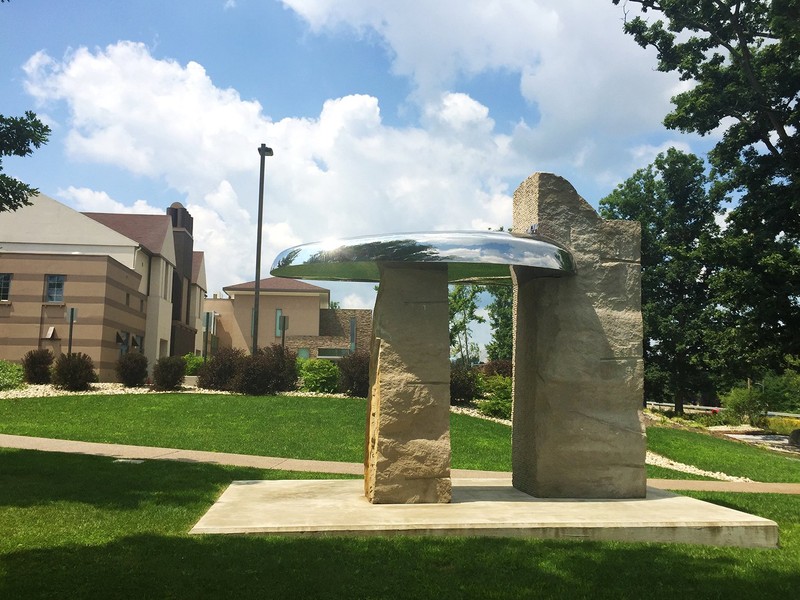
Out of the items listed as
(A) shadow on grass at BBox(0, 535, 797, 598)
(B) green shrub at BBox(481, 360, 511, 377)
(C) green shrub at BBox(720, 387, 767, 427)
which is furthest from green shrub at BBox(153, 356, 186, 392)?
(C) green shrub at BBox(720, 387, 767, 427)

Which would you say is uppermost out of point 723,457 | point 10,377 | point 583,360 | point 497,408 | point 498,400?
point 583,360

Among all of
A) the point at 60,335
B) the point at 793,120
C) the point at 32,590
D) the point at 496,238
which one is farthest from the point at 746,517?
the point at 60,335

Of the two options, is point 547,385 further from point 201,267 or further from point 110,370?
point 201,267

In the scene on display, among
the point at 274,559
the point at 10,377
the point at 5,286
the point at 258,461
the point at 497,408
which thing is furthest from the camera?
the point at 5,286

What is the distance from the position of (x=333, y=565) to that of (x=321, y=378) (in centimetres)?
1949

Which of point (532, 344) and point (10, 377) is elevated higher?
point (532, 344)

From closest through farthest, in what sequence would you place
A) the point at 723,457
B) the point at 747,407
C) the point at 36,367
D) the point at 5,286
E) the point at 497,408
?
1. the point at 723,457
2. the point at 497,408
3. the point at 36,367
4. the point at 5,286
5. the point at 747,407

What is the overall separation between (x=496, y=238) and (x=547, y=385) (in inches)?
77.1

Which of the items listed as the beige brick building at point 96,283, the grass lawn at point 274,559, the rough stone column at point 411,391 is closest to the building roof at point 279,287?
the beige brick building at point 96,283

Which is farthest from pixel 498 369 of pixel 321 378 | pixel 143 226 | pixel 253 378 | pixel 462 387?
pixel 143 226

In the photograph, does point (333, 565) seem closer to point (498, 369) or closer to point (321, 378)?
point (321, 378)

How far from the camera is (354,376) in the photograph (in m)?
24.3

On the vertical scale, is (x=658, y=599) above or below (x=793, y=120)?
below

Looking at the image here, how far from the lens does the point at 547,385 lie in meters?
8.55
